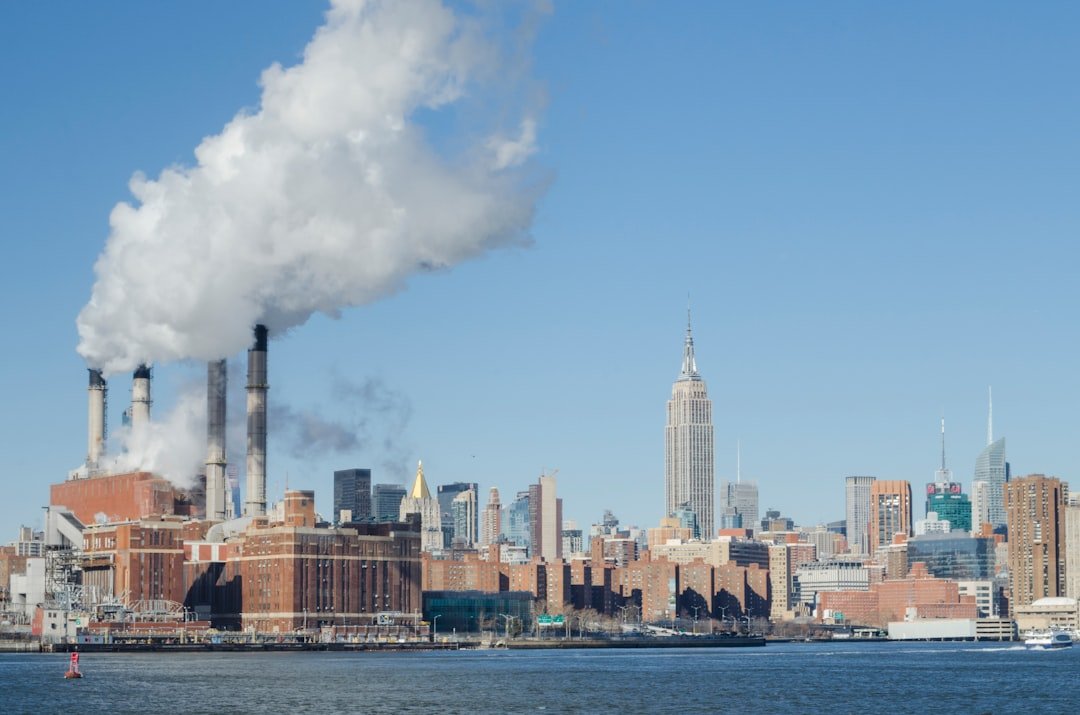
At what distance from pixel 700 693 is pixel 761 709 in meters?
19.1

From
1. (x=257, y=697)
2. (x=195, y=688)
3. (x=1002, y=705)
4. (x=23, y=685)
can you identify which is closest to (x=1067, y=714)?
(x=1002, y=705)

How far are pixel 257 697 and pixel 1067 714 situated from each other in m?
57.5

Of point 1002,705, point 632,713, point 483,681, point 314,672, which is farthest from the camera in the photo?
point 314,672

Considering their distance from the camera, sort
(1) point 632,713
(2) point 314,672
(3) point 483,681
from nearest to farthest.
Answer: (1) point 632,713 → (3) point 483,681 → (2) point 314,672

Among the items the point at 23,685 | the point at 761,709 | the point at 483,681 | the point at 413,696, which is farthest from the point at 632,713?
the point at 23,685

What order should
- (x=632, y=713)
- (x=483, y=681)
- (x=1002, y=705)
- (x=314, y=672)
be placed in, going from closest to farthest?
(x=632, y=713), (x=1002, y=705), (x=483, y=681), (x=314, y=672)

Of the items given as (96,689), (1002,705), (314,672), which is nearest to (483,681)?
(314,672)

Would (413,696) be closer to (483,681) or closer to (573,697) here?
(573,697)

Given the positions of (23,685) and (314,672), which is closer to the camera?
(23,685)

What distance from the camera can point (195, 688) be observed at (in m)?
161

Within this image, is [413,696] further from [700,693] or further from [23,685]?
[23,685]

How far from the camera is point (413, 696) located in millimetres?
150875

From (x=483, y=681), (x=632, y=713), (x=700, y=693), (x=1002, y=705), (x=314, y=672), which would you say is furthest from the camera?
(x=314, y=672)

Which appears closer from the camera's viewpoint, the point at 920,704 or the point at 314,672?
the point at 920,704
